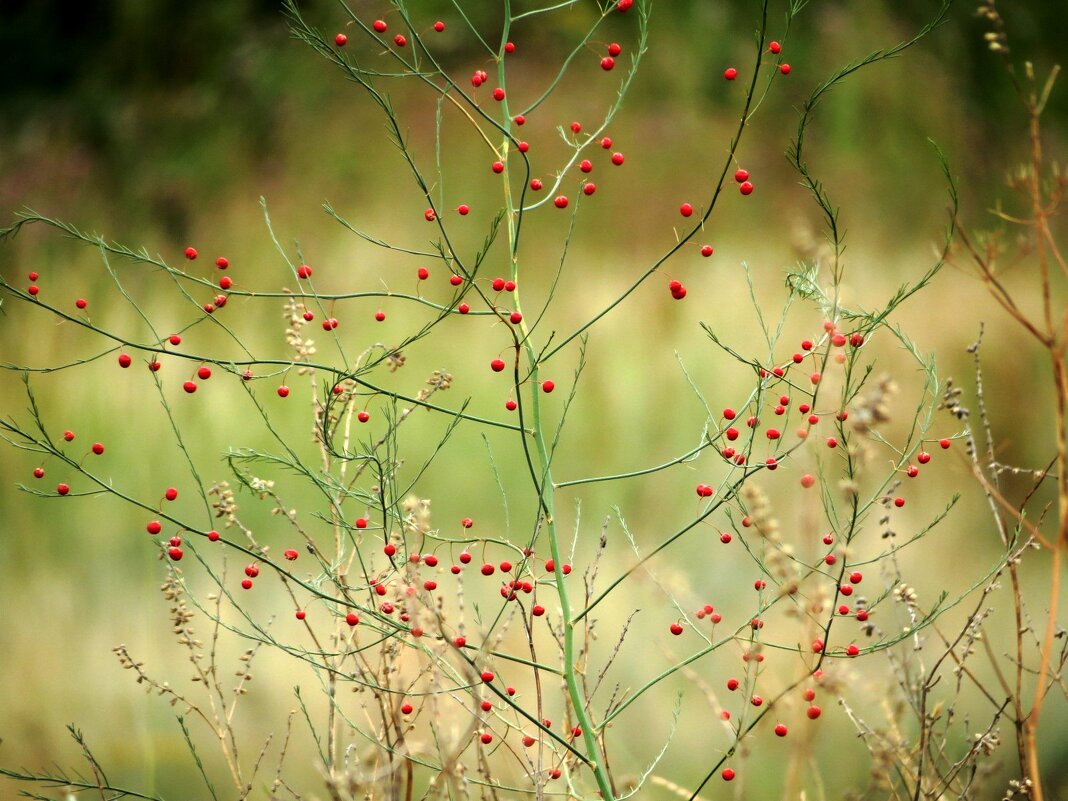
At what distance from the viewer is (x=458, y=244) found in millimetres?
2762

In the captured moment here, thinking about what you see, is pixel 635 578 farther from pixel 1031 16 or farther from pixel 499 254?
pixel 1031 16

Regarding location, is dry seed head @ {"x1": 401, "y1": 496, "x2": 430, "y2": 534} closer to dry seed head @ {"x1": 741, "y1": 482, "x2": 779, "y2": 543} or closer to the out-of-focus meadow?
dry seed head @ {"x1": 741, "y1": 482, "x2": 779, "y2": 543}

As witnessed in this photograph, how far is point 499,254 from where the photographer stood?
277 cm

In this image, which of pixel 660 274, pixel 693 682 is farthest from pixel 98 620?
pixel 660 274

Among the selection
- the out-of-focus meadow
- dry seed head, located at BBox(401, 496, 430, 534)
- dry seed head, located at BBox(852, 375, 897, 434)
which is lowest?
dry seed head, located at BBox(401, 496, 430, 534)

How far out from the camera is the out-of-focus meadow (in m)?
2.60

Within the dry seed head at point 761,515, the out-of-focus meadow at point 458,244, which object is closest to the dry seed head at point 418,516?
the dry seed head at point 761,515

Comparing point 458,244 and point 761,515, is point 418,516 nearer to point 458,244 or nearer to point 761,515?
point 761,515

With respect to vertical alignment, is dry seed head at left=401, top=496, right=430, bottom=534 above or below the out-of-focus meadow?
below

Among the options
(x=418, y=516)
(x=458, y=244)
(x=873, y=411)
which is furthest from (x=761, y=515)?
(x=458, y=244)

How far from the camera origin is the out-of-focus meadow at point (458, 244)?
8.53 feet

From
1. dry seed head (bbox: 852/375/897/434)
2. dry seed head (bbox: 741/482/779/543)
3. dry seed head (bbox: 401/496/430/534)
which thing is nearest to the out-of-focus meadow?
dry seed head (bbox: 401/496/430/534)

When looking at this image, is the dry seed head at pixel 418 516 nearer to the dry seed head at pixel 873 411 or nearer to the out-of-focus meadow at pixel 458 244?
the dry seed head at pixel 873 411

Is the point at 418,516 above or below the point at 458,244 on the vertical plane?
below
